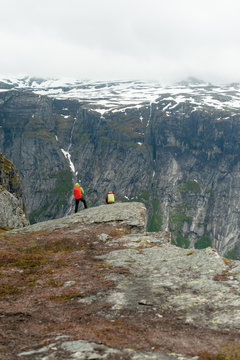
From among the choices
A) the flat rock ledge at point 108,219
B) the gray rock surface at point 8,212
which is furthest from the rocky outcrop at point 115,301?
the gray rock surface at point 8,212

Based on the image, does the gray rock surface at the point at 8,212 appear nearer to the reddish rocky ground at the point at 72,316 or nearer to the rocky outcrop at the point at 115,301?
the rocky outcrop at the point at 115,301

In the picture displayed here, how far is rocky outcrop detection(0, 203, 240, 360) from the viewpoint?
983 centimetres

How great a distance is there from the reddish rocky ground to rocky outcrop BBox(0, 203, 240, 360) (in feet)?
0.13

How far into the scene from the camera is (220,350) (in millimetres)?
9266

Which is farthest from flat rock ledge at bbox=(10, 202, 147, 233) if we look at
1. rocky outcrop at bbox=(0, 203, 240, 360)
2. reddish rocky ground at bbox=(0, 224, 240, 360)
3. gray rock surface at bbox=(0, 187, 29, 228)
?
reddish rocky ground at bbox=(0, 224, 240, 360)

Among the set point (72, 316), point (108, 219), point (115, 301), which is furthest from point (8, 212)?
point (72, 316)

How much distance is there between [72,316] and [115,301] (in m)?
2.44

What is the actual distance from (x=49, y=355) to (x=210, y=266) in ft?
43.5

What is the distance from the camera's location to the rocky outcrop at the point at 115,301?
9.83m

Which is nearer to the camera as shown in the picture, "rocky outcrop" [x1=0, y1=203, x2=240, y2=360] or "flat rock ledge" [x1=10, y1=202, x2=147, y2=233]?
"rocky outcrop" [x1=0, y1=203, x2=240, y2=360]

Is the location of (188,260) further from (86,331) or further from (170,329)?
(86,331)

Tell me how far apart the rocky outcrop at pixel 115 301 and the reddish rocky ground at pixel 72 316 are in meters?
0.04

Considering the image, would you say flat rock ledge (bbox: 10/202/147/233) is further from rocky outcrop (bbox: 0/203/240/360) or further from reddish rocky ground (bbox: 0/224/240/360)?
reddish rocky ground (bbox: 0/224/240/360)

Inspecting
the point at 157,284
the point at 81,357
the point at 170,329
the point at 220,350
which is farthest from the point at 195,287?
the point at 81,357
